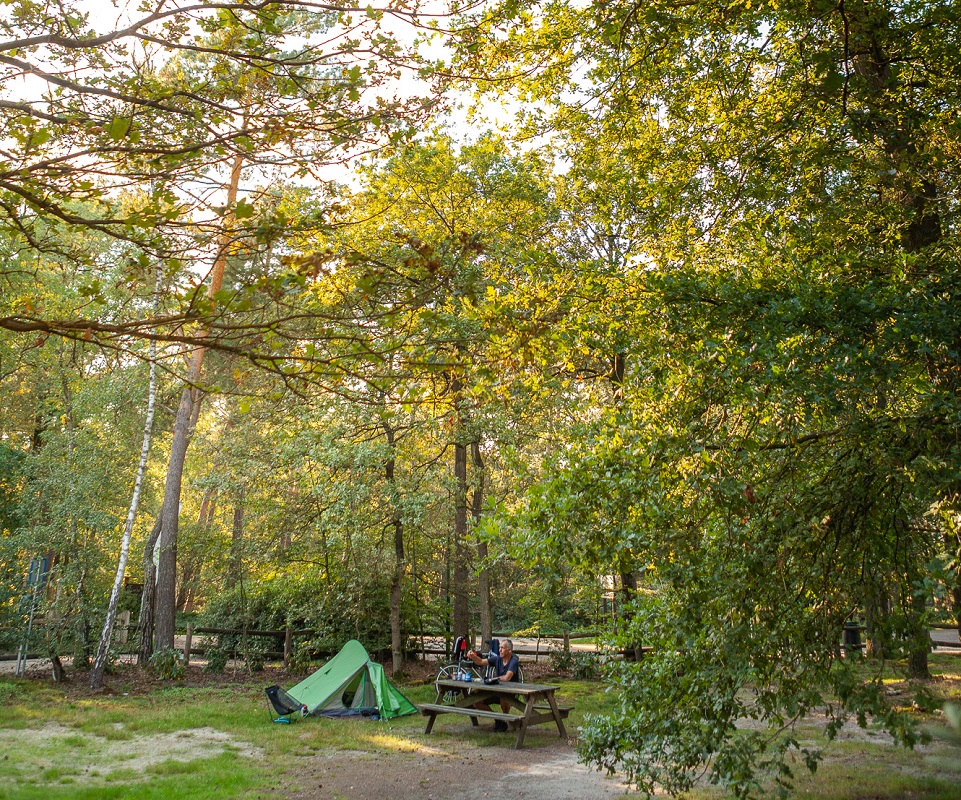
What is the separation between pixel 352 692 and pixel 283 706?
1.29m

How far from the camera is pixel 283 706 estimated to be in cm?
1005

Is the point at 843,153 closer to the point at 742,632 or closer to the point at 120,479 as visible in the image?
the point at 742,632

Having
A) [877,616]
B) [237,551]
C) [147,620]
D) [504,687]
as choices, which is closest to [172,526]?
[237,551]

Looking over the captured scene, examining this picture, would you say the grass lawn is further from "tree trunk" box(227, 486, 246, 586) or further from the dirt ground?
"tree trunk" box(227, 486, 246, 586)

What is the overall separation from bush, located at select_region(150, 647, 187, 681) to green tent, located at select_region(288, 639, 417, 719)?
12.3 feet

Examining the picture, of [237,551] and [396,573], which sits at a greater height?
[237,551]

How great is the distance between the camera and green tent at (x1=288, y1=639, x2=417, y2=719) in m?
10.7

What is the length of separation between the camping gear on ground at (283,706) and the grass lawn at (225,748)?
0.60ft

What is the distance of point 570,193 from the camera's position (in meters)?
10.7

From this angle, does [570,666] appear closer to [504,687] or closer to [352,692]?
[352,692]

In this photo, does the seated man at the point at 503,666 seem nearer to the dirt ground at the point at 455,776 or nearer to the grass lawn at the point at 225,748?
the grass lawn at the point at 225,748

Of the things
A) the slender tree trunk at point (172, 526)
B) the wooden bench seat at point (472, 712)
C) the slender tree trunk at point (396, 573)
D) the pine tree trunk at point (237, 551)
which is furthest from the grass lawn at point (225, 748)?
the pine tree trunk at point (237, 551)

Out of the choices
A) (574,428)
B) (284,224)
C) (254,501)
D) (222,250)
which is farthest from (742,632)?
(254,501)

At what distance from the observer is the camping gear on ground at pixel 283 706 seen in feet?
32.7
